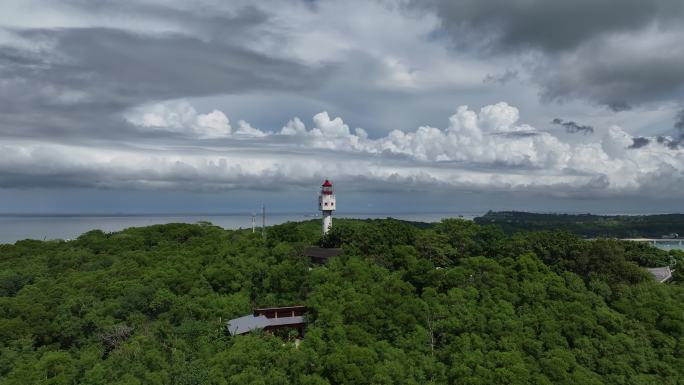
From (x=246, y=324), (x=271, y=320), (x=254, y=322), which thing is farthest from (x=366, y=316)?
(x=246, y=324)

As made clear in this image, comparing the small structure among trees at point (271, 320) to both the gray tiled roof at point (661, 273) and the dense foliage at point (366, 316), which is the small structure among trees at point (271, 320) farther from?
the gray tiled roof at point (661, 273)

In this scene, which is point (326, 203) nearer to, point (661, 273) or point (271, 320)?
point (271, 320)

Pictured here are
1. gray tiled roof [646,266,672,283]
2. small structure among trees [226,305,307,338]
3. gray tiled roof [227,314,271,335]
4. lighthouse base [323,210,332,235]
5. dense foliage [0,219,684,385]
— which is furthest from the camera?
lighthouse base [323,210,332,235]

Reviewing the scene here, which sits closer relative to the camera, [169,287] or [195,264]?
[169,287]

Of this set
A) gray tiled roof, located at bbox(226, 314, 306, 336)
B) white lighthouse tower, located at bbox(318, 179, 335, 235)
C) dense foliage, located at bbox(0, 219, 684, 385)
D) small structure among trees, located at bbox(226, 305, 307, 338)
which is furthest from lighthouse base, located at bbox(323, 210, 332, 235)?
gray tiled roof, located at bbox(226, 314, 306, 336)

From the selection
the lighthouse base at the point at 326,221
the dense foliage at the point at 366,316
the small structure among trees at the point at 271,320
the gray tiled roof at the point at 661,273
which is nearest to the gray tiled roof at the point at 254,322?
the small structure among trees at the point at 271,320

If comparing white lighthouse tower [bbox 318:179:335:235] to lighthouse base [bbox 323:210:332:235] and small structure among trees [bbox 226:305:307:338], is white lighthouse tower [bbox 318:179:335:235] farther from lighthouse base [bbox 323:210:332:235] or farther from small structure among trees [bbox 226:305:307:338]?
small structure among trees [bbox 226:305:307:338]

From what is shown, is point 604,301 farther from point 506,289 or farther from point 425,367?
point 425,367

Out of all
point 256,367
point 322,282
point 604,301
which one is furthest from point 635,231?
point 256,367
